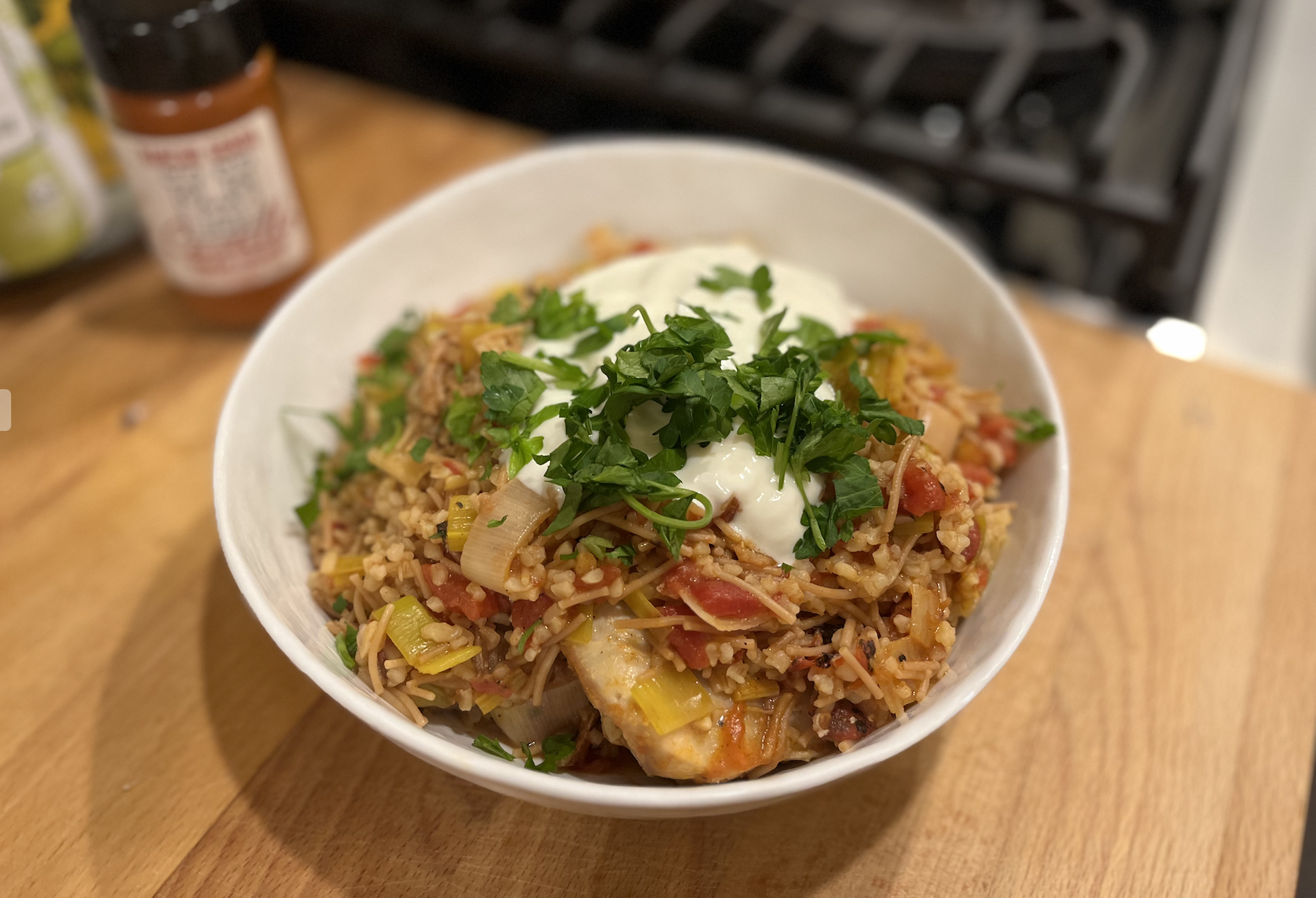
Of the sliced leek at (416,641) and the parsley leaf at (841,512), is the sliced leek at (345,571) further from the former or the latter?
the parsley leaf at (841,512)

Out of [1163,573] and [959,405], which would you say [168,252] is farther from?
[1163,573]

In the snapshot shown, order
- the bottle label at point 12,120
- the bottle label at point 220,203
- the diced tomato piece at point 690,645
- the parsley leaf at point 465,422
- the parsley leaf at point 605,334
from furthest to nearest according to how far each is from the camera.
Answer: the bottle label at point 12,120 < the bottle label at point 220,203 < the parsley leaf at point 605,334 < the parsley leaf at point 465,422 < the diced tomato piece at point 690,645

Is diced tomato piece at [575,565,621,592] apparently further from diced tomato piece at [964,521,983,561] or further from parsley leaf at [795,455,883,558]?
diced tomato piece at [964,521,983,561]

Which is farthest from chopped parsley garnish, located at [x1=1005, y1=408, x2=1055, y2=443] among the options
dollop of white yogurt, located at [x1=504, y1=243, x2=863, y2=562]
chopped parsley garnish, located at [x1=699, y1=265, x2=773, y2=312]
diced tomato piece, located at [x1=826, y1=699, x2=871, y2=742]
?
diced tomato piece, located at [x1=826, y1=699, x2=871, y2=742]

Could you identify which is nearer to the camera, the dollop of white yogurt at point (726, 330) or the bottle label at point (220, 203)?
the dollop of white yogurt at point (726, 330)

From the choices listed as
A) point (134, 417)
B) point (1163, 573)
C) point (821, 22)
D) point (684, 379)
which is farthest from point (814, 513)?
point (821, 22)

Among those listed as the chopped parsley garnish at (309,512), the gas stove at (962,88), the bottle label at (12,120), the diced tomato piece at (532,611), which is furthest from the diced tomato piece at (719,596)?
the bottle label at (12,120)
